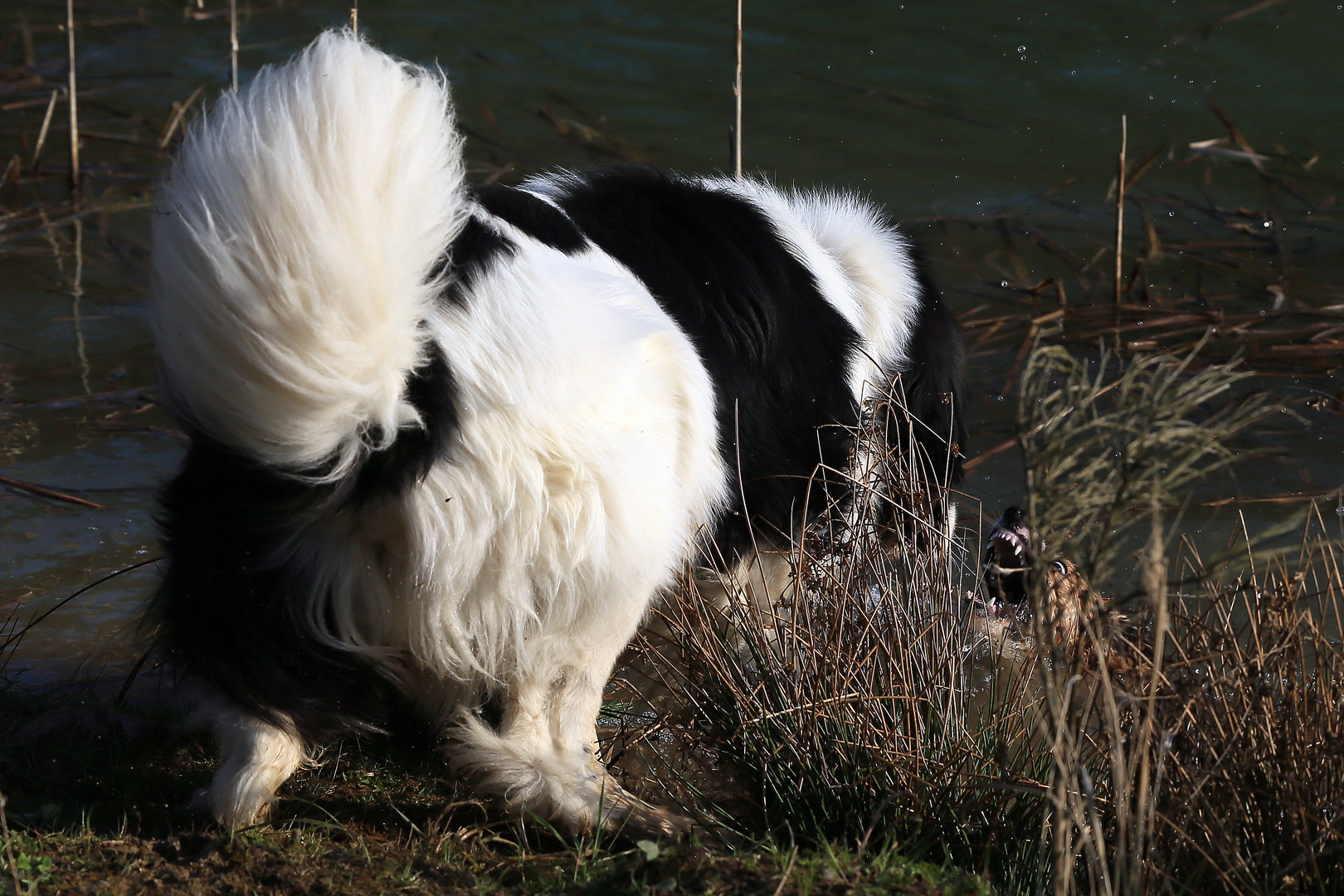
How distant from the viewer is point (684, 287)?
9.96 feet

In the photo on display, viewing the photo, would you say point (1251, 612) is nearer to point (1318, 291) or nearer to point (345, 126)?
point (345, 126)

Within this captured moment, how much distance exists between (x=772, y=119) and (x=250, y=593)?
25.1 ft

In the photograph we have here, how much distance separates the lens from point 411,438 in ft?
7.43

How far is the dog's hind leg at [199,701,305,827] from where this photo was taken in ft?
8.15

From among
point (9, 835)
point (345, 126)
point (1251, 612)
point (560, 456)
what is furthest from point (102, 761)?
point (1251, 612)

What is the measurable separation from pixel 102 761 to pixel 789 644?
158 cm

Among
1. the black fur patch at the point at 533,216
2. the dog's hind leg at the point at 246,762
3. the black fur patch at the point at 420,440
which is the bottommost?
the dog's hind leg at the point at 246,762

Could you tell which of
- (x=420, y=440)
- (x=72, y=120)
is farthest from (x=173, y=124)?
(x=420, y=440)

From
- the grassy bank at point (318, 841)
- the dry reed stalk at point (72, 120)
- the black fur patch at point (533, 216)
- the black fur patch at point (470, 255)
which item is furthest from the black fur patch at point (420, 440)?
the dry reed stalk at point (72, 120)

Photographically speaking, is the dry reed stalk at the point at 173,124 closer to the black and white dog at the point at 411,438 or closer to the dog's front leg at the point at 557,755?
the black and white dog at the point at 411,438

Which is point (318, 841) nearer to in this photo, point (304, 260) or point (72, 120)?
point (304, 260)

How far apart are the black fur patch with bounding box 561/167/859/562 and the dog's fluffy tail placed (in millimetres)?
819

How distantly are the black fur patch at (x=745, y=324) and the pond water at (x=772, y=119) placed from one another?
166 cm

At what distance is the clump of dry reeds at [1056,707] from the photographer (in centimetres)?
204
